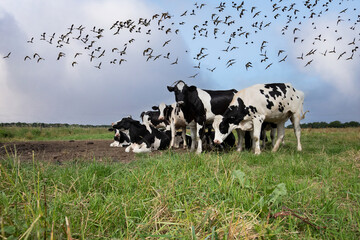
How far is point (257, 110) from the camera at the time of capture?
9695 mm

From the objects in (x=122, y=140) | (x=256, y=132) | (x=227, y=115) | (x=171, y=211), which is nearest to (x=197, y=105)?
(x=227, y=115)

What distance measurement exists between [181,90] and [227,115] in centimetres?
200

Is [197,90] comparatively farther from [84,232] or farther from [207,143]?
[84,232]

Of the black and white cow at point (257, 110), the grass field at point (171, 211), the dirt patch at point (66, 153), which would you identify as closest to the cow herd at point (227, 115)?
the black and white cow at point (257, 110)

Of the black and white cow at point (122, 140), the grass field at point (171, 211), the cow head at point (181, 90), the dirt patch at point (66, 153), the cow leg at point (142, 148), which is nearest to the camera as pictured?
the grass field at point (171, 211)

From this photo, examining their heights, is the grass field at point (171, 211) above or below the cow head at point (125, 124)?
below

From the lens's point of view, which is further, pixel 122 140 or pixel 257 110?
pixel 122 140

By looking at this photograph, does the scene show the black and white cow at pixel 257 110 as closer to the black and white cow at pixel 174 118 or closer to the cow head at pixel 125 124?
the black and white cow at pixel 174 118

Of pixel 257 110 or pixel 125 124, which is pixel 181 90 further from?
pixel 125 124

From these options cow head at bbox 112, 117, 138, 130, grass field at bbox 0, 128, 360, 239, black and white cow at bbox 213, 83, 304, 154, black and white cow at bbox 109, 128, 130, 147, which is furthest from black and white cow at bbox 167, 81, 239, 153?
grass field at bbox 0, 128, 360, 239

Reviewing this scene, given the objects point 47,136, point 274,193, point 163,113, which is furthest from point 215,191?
point 47,136

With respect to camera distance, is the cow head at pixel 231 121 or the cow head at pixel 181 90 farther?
the cow head at pixel 181 90

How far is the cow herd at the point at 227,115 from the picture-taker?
9.53 m

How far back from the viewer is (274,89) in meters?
10.3
